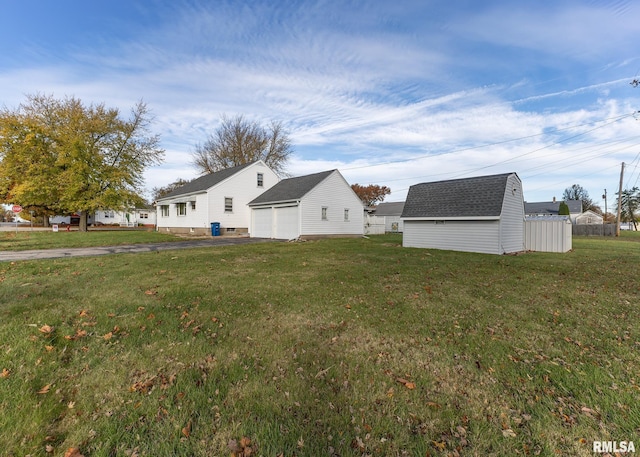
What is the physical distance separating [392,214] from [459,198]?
3069 cm

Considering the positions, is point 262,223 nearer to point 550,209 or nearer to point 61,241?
point 61,241

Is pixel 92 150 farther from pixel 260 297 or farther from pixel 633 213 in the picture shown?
pixel 633 213

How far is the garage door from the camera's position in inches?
787

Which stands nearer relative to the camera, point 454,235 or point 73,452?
point 73,452

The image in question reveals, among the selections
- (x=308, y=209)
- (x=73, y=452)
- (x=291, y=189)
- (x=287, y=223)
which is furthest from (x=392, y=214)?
(x=73, y=452)

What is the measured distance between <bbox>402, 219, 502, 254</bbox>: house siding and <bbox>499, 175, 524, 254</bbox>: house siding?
47 centimetres

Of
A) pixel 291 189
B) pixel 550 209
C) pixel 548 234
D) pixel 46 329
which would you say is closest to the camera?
pixel 46 329

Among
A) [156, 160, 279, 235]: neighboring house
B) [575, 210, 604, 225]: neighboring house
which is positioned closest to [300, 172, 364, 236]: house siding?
[156, 160, 279, 235]: neighboring house

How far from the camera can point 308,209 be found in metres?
20.0

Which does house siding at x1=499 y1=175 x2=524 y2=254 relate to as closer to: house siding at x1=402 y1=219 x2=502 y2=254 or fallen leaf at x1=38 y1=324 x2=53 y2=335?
house siding at x1=402 y1=219 x2=502 y2=254

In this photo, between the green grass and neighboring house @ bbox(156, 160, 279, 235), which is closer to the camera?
the green grass

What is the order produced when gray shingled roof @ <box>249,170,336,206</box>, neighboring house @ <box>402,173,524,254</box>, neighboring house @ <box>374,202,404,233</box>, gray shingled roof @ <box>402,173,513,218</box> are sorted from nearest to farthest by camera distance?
neighboring house @ <box>402,173,524,254</box>
gray shingled roof @ <box>402,173,513,218</box>
gray shingled roof @ <box>249,170,336,206</box>
neighboring house @ <box>374,202,404,233</box>

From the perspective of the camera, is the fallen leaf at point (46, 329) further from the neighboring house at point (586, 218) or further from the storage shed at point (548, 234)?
the neighboring house at point (586, 218)

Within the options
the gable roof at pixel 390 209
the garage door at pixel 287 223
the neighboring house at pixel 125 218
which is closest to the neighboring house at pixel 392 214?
the gable roof at pixel 390 209
